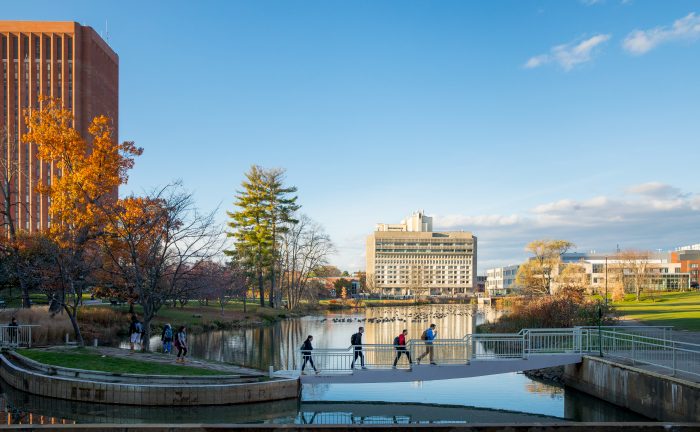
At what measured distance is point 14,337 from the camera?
2750cm

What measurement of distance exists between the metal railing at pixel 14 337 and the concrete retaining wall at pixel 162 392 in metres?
7.38

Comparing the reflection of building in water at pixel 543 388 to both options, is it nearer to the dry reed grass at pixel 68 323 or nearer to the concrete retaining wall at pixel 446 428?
the concrete retaining wall at pixel 446 428

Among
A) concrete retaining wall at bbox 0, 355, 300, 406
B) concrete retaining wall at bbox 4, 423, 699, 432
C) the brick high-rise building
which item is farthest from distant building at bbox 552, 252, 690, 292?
the brick high-rise building

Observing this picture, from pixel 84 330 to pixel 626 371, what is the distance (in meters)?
29.7

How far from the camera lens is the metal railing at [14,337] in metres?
26.9

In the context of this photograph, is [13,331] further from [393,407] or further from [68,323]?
[393,407]

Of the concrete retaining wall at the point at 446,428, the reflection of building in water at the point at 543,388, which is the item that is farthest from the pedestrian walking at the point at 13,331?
the reflection of building in water at the point at 543,388

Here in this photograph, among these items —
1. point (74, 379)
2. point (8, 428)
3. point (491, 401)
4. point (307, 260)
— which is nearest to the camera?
point (8, 428)

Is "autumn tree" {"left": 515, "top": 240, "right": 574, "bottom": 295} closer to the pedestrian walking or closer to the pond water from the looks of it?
the pond water

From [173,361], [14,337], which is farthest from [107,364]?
[14,337]

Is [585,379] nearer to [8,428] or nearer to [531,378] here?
[531,378]

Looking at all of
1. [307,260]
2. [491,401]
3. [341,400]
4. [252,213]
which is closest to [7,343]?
[341,400]

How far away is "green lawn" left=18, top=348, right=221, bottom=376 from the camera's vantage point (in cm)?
2123

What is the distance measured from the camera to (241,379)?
67.1ft
